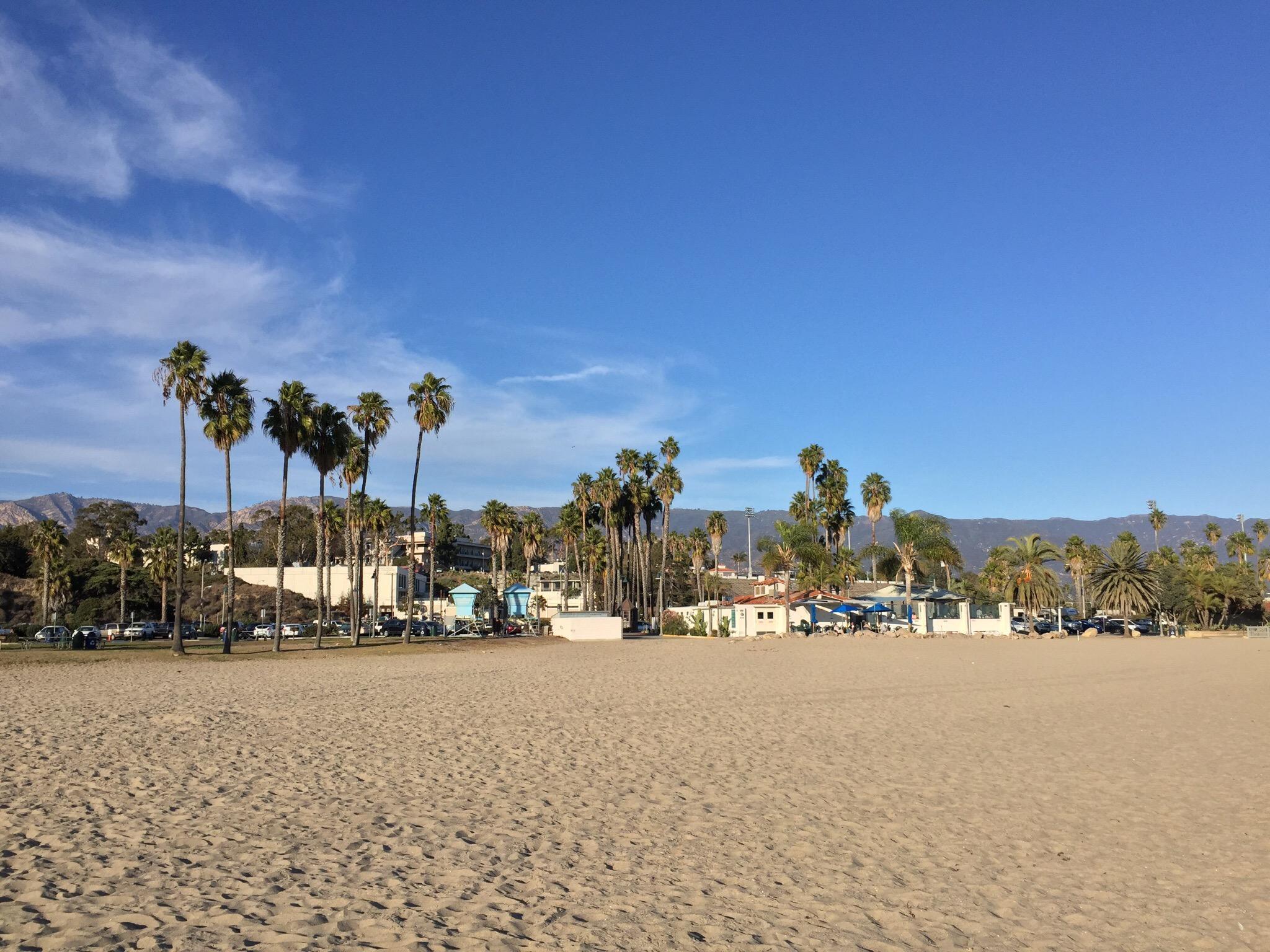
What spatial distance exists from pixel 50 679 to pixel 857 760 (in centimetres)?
2358

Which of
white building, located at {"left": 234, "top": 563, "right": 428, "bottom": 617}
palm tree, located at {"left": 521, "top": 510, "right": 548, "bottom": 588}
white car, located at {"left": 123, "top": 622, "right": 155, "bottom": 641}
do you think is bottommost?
white car, located at {"left": 123, "top": 622, "right": 155, "bottom": 641}

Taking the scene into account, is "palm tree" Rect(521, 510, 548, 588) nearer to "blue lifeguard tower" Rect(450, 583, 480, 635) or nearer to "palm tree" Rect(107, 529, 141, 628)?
"blue lifeguard tower" Rect(450, 583, 480, 635)

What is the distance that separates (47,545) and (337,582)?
3184 centimetres

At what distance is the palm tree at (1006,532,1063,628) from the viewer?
68.9m

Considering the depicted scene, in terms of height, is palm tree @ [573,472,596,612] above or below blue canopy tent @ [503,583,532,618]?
above

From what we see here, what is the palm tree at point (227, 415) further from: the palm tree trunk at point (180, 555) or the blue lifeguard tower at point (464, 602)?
the blue lifeguard tower at point (464, 602)

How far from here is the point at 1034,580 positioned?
69.4 meters

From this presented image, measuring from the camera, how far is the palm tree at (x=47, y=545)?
66.6 meters

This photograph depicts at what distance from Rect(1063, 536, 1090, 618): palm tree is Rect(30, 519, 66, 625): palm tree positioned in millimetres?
84807

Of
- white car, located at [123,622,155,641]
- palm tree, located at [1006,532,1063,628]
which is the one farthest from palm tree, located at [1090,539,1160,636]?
white car, located at [123,622,155,641]

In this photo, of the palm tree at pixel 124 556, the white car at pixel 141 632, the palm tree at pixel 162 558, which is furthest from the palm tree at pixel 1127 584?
the palm tree at pixel 124 556

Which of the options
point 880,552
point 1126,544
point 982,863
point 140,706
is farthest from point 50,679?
point 880,552

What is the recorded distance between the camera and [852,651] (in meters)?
39.8

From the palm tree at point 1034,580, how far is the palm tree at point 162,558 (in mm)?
64615
